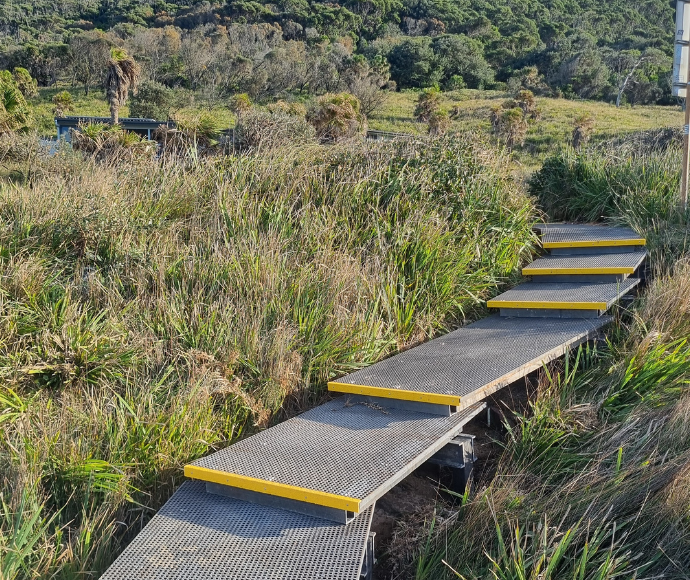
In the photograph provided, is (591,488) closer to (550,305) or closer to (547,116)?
(550,305)

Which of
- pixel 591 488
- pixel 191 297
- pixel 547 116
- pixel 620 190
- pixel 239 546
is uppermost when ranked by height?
pixel 547 116

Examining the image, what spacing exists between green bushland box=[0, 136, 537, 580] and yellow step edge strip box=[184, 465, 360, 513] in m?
0.29

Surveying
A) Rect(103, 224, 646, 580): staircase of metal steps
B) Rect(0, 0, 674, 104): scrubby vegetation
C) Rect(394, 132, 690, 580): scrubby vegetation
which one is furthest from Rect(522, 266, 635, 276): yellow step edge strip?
Rect(0, 0, 674, 104): scrubby vegetation

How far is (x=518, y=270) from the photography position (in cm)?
629

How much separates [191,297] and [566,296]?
2.95 metres

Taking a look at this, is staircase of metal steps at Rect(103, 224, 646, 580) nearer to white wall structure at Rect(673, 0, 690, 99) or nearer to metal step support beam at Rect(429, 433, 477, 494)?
metal step support beam at Rect(429, 433, 477, 494)

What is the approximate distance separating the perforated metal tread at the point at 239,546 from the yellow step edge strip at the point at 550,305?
2.79m

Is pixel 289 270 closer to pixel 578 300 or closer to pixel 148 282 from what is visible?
pixel 148 282

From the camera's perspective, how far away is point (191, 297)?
13.9 ft

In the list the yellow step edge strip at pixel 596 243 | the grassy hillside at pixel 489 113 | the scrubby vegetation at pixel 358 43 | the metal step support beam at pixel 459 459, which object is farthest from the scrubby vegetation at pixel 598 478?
the scrubby vegetation at pixel 358 43

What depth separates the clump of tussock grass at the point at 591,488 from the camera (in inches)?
100

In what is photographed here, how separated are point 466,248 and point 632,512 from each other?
3102 mm

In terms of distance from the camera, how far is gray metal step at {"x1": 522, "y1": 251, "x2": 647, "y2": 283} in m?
5.60

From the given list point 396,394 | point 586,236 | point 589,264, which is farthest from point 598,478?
point 586,236
